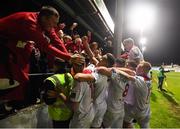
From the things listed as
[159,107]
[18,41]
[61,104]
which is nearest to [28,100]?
[61,104]

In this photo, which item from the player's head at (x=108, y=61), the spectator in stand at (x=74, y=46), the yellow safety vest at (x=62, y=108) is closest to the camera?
the yellow safety vest at (x=62, y=108)

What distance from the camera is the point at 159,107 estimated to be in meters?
17.1

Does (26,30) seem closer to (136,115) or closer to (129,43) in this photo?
(136,115)

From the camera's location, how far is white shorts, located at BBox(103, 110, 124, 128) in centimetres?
574

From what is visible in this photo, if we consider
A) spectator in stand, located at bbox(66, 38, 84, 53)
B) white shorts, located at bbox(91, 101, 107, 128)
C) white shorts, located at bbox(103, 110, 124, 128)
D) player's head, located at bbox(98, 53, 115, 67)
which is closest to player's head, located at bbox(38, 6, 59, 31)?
player's head, located at bbox(98, 53, 115, 67)

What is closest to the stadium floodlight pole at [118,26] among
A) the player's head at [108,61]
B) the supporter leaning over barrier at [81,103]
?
the player's head at [108,61]

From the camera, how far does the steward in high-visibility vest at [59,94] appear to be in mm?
3969

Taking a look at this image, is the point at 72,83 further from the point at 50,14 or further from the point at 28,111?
the point at 50,14

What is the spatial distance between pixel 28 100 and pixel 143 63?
2.78m

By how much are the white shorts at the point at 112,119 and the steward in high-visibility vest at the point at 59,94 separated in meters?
1.40

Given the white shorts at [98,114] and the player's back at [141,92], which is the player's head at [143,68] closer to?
the player's back at [141,92]

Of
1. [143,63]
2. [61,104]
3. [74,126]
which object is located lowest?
[74,126]

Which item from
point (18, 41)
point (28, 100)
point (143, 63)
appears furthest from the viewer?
point (143, 63)

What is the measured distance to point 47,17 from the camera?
3.45m
